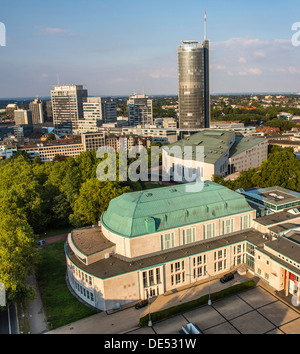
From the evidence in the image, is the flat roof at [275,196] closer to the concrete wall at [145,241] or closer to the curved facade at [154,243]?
the curved facade at [154,243]

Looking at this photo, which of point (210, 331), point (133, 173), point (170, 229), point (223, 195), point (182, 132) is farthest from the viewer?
point (182, 132)

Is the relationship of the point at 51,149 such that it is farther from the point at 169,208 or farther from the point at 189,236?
the point at 189,236

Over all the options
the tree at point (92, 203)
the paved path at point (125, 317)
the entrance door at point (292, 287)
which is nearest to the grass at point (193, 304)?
the paved path at point (125, 317)

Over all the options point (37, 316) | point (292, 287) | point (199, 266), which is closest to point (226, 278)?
point (199, 266)

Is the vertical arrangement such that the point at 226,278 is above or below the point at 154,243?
below

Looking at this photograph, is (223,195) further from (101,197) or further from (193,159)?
(193,159)

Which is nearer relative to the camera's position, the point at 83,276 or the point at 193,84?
the point at 83,276

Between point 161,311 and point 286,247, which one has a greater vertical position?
point 286,247

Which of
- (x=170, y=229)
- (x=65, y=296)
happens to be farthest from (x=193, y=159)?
(x=65, y=296)
